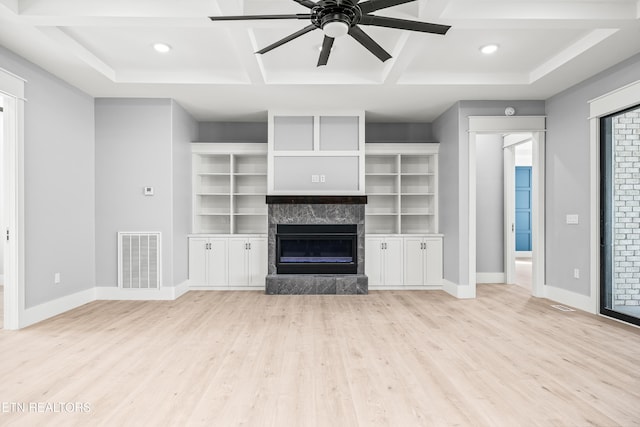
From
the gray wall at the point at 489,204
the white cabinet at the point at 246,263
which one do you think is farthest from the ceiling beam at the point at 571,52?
the white cabinet at the point at 246,263

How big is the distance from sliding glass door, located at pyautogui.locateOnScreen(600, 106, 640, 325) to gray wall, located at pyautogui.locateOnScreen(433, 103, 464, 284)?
1.54m

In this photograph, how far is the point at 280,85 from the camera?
14.0ft

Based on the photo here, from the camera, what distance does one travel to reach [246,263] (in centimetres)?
544

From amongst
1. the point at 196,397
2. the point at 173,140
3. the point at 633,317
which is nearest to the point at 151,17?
the point at 173,140

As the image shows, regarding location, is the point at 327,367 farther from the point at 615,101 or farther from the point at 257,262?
the point at 615,101

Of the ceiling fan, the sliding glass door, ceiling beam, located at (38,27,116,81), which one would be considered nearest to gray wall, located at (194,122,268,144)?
ceiling beam, located at (38,27,116,81)

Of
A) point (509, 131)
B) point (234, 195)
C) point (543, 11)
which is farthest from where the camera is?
point (234, 195)

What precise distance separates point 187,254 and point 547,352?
15.0ft

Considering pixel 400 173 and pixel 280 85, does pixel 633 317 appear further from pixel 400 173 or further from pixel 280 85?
pixel 280 85

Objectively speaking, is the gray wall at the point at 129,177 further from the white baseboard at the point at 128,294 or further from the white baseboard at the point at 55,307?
the white baseboard at the point at 55,307

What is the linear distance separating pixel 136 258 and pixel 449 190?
4379mm

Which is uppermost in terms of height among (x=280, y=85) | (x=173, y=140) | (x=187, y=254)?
(x=280, y=85)

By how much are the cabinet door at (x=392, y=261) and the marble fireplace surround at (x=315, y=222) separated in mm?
420

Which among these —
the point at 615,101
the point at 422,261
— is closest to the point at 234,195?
the point at 422,261
